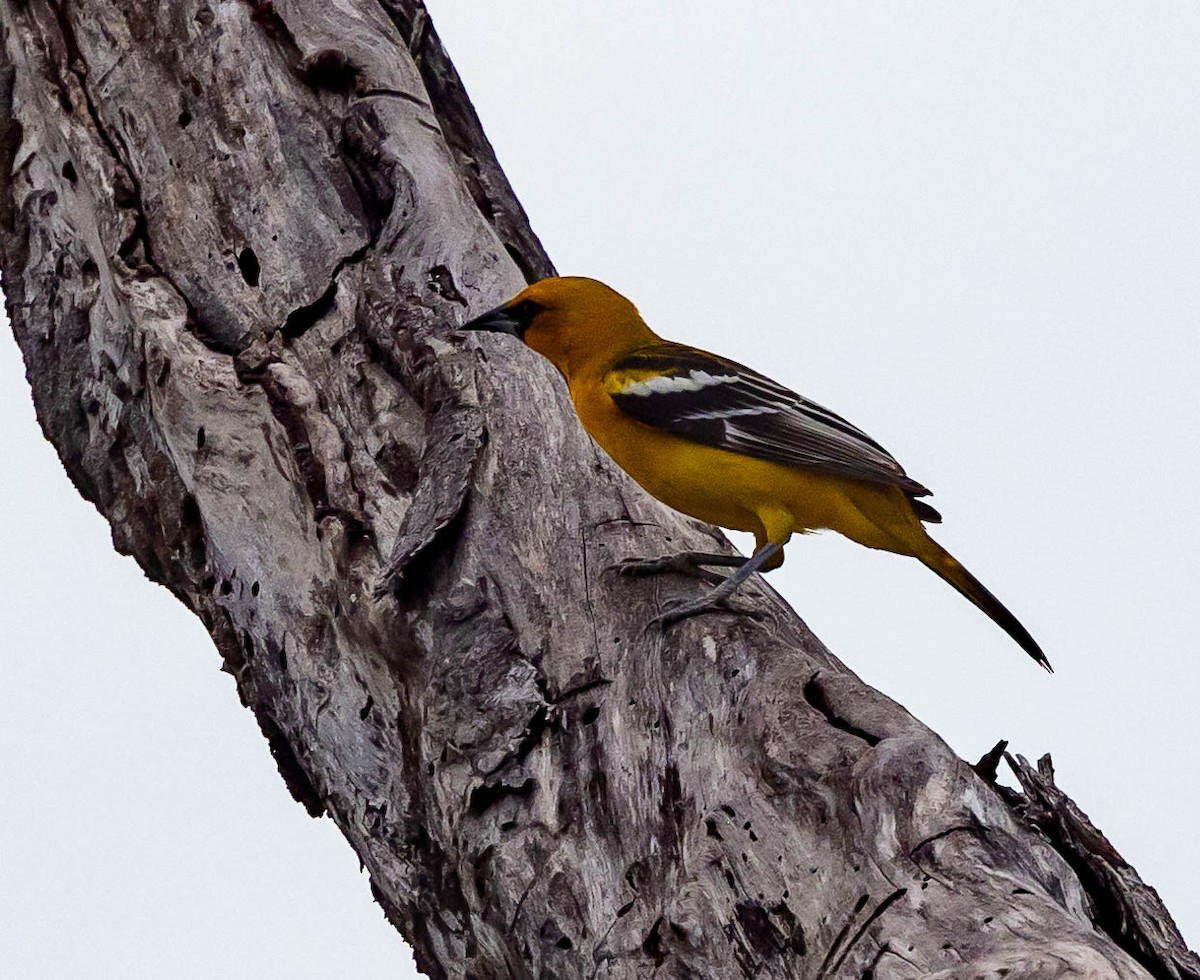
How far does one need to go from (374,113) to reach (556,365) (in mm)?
1303

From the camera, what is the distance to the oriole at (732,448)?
5.61m

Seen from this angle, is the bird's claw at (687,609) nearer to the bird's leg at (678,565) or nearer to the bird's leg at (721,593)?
the bird's leg at (721,593)

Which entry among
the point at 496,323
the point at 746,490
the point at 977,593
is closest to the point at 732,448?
the point at 746,490

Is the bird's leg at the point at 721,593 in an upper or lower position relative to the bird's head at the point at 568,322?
lower

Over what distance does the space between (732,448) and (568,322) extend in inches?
37.7

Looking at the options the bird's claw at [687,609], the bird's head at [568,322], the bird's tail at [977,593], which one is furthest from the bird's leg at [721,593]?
the bird's head at [568,322]

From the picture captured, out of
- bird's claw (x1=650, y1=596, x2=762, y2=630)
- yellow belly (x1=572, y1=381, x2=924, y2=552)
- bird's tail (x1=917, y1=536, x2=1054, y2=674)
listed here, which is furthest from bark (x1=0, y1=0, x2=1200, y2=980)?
bird's tail (x1=917, y1=536, x2=1054, y2=674)

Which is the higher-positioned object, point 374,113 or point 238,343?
point 374,113

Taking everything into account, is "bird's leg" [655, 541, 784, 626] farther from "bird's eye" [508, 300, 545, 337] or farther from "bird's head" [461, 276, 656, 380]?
"bird's eye" [508, 300, 545, 337]

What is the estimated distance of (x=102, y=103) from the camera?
21.6 feet

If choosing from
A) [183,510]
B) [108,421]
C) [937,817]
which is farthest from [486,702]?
[108,421]

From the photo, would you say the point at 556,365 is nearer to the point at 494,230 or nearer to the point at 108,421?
the point at 494,230

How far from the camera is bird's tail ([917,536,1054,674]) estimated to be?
6.02 metres

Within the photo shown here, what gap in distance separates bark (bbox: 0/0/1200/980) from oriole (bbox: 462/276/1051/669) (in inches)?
6.1
